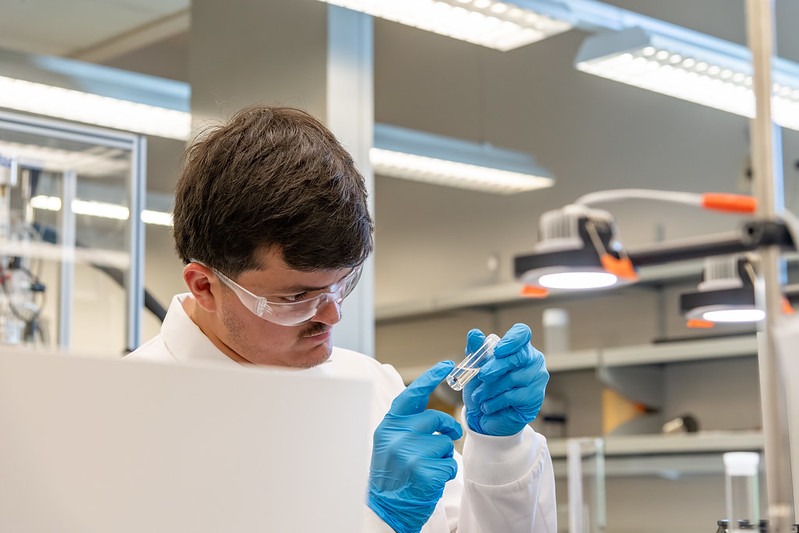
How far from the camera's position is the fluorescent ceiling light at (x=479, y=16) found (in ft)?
8.95

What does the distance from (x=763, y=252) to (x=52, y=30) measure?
3.73m

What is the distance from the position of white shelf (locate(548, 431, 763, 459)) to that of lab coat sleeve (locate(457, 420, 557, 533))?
2.33 m

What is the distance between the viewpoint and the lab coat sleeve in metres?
1.46

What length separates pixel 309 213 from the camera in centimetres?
131

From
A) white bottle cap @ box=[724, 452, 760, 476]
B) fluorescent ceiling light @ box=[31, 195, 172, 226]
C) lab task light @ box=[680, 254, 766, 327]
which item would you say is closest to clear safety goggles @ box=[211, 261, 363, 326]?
white bottle cap @ box=[724, 452, 760, 476]

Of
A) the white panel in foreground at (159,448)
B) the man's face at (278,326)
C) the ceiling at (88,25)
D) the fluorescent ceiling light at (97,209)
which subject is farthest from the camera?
the ceiling at (88,25)

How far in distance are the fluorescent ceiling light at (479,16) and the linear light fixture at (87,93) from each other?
3.12ft

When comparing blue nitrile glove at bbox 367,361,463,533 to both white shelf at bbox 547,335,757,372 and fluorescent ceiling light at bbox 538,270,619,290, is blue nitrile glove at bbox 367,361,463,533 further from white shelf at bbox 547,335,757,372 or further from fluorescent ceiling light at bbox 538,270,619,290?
white shelf at bbox 547,335,757,372

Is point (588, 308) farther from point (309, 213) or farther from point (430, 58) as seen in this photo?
point (309, 213)

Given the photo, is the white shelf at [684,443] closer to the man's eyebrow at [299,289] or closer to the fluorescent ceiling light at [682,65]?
the fluorescent ceiling light at [682,65]

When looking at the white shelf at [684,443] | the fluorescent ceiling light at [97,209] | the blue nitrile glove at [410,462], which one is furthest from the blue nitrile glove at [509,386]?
the white shelf at [684,443]

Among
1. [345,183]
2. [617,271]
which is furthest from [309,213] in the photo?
[617,271]

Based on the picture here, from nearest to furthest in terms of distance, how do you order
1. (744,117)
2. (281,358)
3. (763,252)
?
(763,252) → (281,358) → (744,117)

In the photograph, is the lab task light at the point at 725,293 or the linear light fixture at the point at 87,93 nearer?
the lab task light at the point at 725,293
